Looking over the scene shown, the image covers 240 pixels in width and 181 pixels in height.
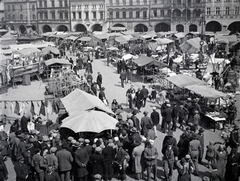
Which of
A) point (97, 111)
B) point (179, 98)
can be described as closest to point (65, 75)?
point (179, 98)

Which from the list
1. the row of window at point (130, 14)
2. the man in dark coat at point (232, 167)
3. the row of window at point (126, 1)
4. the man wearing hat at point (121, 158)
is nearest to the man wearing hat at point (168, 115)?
the man wearing hat at point (121, 158)

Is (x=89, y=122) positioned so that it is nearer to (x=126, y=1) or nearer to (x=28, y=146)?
(x=28, y=146)

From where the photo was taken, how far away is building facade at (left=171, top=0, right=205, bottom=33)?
56.7 meters

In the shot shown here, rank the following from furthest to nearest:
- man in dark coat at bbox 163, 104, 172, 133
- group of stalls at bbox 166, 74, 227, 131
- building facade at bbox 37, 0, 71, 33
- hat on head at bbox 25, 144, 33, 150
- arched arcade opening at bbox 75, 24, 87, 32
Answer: building facade at bbox 37, 0, 71, 33, arched arcade opening at bbox 75, 24, 87, 32, group of stalls at bbox 166, 74, 227, 131, man in dark coat at bbox 163, 104, 172, 133, hat on head at bbox 25, 144, 33, 150

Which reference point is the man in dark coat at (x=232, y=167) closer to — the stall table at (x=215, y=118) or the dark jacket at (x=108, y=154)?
the dark jacket at (x=108, y=154)

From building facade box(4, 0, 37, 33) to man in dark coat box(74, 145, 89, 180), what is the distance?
230 ft

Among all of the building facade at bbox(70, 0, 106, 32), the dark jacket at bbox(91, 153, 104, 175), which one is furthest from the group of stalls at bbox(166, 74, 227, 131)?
the building facade at bbox(70, 0, 106, 32)

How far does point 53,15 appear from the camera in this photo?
2805 inches

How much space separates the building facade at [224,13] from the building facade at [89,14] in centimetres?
2119

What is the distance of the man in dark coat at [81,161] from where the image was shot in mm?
9445

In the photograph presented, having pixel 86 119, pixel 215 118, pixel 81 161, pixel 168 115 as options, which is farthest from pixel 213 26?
pixel 81 161

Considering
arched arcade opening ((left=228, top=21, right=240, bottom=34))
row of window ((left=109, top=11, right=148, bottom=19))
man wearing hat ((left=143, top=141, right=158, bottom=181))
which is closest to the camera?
man wearing hat ((left=143, top=141, right=158, bottom=181))

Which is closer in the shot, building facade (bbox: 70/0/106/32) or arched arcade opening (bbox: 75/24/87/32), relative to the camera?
building facade (bbox: 70/0/106/32)

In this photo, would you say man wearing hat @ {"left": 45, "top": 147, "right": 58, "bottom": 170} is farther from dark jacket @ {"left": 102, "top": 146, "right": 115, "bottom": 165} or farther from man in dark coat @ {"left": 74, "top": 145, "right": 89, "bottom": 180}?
dark jacket @ {"left": 102, "top": 146, "right": 115, "bottom": 165}
